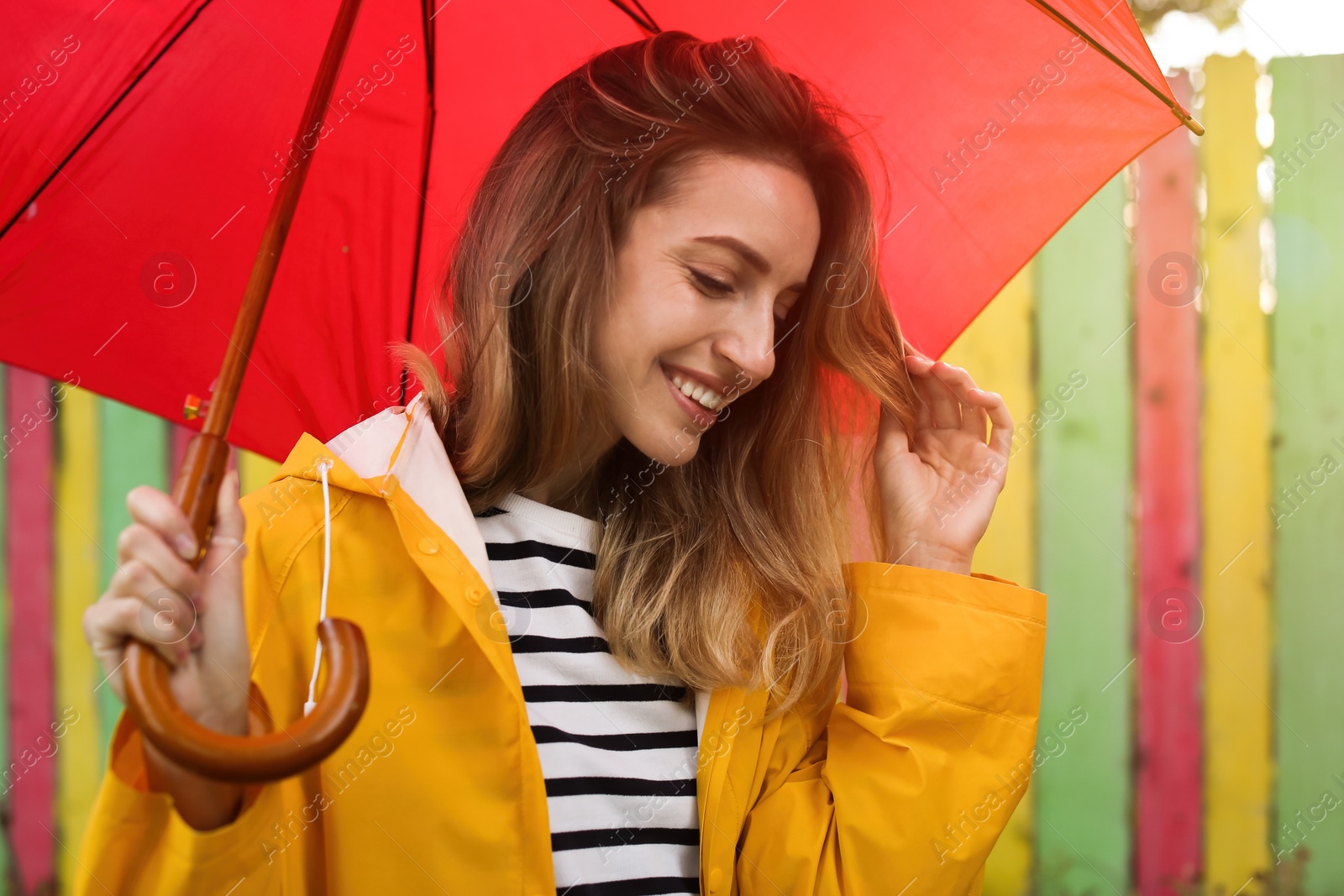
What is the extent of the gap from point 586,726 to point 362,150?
0.96 metres

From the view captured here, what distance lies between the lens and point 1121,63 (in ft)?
4.58

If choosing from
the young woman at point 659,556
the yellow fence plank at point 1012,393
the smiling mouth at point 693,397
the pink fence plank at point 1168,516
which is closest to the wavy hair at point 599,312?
the young woman at point 659,556

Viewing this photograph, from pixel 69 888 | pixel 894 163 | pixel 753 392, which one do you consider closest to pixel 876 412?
pixel 753 392

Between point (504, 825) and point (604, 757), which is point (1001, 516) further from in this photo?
point (504, 825)

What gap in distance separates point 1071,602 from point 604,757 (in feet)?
5.32

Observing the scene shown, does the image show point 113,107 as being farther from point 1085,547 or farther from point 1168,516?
point 1168,516

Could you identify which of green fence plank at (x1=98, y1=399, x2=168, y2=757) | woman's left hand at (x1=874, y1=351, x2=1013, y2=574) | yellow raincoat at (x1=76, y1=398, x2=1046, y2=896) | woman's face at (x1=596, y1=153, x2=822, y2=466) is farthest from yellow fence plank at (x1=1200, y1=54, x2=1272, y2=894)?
green fence plank at (x1=98, y1=399, x2=168, y2=757)

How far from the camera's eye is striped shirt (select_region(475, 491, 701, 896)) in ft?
4.47

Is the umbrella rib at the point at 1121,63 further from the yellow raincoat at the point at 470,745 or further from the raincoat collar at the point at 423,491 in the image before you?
the raincoat collar at the point at 423,491

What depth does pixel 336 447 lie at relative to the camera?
4.39ft

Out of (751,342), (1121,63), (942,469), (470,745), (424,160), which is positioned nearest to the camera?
(470,745)

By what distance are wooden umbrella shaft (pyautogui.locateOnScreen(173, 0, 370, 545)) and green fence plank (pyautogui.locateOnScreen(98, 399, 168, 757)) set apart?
1641 mm

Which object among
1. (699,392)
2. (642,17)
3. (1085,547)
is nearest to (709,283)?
(699,392)

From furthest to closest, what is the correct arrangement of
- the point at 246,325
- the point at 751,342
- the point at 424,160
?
1. the point at 424,160
2. the point at 751,342
3. the point at 246,325
